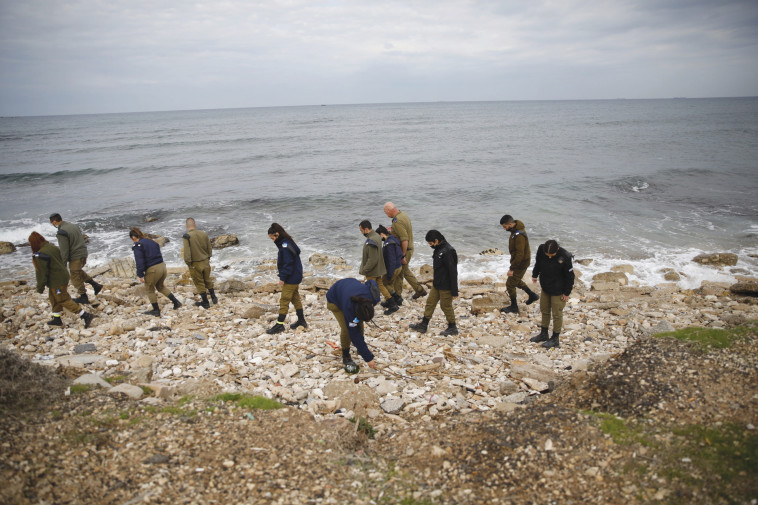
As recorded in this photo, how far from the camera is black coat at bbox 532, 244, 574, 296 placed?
7.83 metres

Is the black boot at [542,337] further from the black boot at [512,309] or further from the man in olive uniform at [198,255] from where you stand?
the man in olive uniform at [198,255]

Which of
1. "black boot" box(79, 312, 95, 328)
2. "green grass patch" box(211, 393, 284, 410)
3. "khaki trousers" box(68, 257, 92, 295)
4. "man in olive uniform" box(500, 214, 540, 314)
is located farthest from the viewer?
"khaki trousers" box(68, 257, 92, 295)

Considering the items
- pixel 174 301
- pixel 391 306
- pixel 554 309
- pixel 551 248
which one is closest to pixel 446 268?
pixel 551 248

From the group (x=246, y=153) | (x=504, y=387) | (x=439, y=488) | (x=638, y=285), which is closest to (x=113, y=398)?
(x=439, y=488)

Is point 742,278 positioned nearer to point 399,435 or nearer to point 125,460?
point 399,435

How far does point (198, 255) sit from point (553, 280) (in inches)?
334

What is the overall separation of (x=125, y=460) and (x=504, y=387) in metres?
5.37

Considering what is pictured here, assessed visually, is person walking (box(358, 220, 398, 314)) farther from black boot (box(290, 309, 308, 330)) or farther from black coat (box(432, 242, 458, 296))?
black boot (box(290, 309, 308, 330))

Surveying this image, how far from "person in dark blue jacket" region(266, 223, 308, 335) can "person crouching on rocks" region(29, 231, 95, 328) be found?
4888mm

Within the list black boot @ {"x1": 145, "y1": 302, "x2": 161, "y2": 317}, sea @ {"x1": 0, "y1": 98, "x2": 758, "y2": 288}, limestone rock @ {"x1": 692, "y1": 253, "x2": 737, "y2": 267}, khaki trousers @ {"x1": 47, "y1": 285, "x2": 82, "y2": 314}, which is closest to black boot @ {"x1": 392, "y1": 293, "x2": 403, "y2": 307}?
sea @ {"x1": 0, "y1": 98, "x2": 758, "y2": 288}

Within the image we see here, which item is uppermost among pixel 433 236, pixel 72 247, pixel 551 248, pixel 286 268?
pixel 433 236

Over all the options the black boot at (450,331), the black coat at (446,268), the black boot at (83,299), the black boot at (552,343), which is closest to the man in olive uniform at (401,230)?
the black coat at (446,268)

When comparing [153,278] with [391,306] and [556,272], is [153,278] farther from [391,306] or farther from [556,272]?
[556,272]

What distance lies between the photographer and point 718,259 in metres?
15.2
